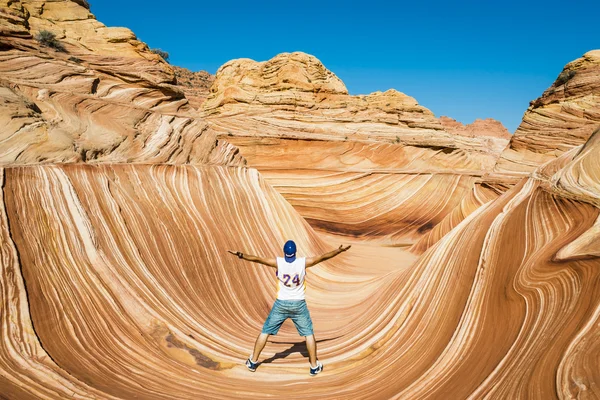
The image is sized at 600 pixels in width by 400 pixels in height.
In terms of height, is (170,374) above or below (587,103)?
below

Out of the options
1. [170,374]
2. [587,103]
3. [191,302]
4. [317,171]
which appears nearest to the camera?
[170,374]

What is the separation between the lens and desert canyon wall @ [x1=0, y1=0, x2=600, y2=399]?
3322 mm

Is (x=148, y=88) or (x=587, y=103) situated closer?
(x=148, y=88)

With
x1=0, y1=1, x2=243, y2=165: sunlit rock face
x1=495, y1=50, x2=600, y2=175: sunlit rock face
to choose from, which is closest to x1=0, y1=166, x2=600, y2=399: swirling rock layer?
x1=0, y1=1, x2=243, y2=165: sunlit rock face

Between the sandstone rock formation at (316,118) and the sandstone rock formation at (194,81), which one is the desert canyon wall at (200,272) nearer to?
the sandstone rock formation at (316,118)

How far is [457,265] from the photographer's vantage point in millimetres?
5508

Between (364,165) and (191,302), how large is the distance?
41.2ft

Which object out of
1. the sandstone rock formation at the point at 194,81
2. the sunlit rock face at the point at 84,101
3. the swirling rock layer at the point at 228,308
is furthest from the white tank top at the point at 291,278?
the sandstone rock formation at the point at 194,81

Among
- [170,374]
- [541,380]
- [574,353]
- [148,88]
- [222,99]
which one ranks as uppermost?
[222,99]

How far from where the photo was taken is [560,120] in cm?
1341

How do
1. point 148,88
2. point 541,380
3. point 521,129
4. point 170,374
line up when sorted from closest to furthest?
point 541,380
point 170,374
point 148,88
point 521,129

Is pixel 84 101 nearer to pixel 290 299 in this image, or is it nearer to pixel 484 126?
pixel 290 299

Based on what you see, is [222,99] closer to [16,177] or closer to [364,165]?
[364,165]

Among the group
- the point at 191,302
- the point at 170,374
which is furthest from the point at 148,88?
the point at 170,374
